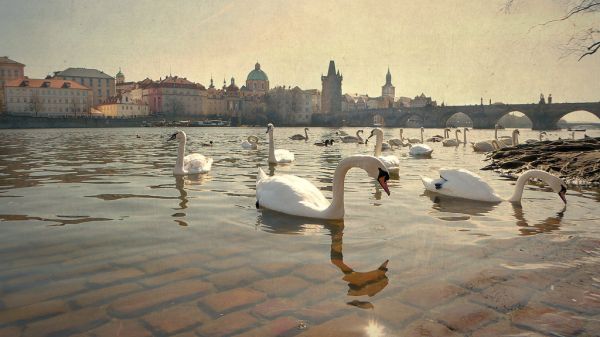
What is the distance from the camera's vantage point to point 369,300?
3301 millimetres

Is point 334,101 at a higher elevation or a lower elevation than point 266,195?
higher

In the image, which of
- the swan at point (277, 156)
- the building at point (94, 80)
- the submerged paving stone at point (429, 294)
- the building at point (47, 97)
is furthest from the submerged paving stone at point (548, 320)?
the building at point (94, 80)

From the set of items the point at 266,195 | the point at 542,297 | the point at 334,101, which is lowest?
the point at 542,297

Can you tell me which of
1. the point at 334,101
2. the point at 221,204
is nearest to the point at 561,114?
the point at 334,101

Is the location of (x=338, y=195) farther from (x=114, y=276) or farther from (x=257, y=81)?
(x=257, y=81)

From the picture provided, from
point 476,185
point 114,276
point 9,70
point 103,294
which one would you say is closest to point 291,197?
point 114,276

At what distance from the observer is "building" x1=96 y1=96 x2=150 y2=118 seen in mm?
118500

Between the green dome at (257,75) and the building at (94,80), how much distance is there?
46.8 metres

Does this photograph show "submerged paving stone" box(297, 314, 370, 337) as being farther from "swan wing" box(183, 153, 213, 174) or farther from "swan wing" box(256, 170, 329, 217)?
"swan wing" box(183, 153, 213, 174)

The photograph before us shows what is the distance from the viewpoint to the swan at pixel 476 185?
7023mm

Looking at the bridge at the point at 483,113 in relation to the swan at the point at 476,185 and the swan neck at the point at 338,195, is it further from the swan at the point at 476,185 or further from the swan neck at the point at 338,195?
the swan neck at the point at 338,195

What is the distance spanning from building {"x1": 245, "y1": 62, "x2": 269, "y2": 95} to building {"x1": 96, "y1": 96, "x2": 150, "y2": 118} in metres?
46.2

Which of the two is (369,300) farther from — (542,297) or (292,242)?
(292,242)

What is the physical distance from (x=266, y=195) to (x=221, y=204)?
1116 millimetres
